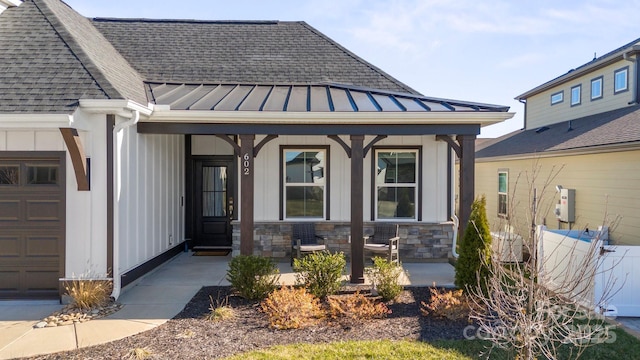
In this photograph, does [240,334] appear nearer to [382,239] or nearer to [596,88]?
[382,239]

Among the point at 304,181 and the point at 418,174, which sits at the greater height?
the point at 418,174

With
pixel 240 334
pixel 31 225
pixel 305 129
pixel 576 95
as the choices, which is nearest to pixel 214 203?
pixel 305 129

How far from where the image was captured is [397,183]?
8891 millimetres

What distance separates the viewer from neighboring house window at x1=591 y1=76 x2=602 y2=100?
12.1 metres

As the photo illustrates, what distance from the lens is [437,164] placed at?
347 inches

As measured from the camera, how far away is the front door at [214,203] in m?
9.97

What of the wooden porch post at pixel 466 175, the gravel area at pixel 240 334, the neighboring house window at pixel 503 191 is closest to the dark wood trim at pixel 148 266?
the gravel area at pixel 240 334

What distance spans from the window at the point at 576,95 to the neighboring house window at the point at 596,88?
2.00 feet

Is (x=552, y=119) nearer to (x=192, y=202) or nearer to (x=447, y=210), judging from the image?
(x=447, y=210)

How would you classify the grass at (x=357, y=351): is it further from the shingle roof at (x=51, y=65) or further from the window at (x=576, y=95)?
the window at (x=576, y=95)

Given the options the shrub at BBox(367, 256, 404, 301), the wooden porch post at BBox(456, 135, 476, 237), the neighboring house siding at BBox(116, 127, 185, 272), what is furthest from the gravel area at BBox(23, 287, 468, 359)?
the wooden porch post at BBox(456, 135, 476, 237)

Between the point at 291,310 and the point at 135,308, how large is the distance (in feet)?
7.64

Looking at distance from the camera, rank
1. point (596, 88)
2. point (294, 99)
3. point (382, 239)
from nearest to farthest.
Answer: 1. point (294, 99)
2. point (382, 239)
3. point (596, 88)

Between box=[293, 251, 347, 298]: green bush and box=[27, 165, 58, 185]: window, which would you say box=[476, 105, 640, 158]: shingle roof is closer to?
box=[293, 251, 347, 298]: green bush
